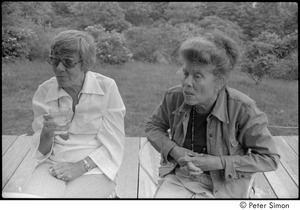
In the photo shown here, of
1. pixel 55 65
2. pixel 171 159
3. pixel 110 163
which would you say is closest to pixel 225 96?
pixel 171 159

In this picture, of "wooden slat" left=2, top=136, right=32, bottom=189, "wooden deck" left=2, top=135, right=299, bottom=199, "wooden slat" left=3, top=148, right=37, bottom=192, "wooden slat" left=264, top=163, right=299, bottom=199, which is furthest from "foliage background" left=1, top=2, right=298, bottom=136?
"wooden slat" left=264, top=163, right=299, bottom=199

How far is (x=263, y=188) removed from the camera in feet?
8.23

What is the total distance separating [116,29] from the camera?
4.27m

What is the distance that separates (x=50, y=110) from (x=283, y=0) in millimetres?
2940

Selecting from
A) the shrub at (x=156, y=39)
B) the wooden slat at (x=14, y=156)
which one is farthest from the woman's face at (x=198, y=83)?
the shrub at (x=156, y=39)

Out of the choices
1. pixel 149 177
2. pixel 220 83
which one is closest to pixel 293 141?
pixel 149 177

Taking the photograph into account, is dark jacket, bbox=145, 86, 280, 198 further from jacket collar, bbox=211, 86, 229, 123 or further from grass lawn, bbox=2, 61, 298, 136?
grass lawn, bbox=2, 61, 298, 136

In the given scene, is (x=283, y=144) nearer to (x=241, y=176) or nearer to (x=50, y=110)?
(x=241, y=176)

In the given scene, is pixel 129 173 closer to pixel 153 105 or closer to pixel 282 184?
pixel 282 184

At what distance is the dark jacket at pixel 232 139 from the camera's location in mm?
Result: 1669

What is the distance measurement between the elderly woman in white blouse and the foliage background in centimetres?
168

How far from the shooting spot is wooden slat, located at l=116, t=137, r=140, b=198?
7.96 feet

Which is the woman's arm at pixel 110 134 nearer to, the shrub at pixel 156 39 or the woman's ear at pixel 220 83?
the woman's ear at pixel 220 83

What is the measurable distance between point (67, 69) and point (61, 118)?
0.76 feet
